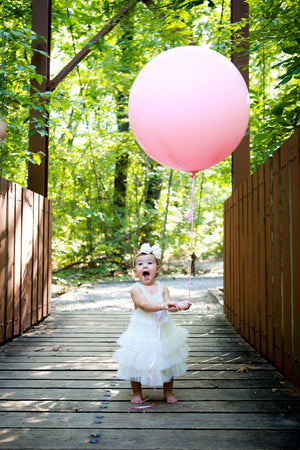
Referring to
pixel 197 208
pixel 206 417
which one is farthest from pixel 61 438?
pixel 197 208

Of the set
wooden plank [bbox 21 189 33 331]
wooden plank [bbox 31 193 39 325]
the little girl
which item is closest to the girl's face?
the little girl

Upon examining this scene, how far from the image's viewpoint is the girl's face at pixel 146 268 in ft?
10.3

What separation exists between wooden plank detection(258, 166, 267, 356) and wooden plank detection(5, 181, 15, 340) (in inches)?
103

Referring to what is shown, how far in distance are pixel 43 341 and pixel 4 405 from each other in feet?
6.41

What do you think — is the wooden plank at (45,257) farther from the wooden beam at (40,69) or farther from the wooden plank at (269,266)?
the wooden plank at (269,266)

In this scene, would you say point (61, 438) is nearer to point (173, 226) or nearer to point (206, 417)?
point (206, 417)

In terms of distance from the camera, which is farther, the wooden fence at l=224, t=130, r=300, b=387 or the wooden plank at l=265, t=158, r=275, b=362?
the wooden plank at l=265, t=158, r=275, b=362

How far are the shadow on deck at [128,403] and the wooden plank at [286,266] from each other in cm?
21

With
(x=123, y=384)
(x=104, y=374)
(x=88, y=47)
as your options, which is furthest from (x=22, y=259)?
(x=88, y=47)

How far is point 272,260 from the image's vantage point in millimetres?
3643

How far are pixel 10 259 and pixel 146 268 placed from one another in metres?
2.13

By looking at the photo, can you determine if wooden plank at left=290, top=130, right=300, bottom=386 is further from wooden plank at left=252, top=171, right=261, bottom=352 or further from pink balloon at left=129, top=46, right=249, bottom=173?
wooden plank at left=252, top=171, right=261, bottom=352

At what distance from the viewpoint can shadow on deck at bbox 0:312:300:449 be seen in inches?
90.8

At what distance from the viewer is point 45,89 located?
6285mm
